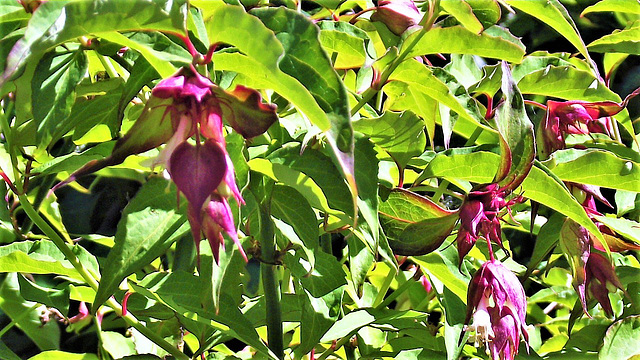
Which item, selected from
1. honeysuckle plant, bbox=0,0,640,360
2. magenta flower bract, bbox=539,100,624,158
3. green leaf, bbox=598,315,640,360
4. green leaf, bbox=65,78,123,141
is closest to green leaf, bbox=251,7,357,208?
honeysuckle plant, bbox=0,0,640,360

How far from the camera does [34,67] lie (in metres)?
0.53

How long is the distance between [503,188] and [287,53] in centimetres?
22

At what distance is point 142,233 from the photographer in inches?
18.8

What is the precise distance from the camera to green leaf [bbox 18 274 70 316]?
0.68 m

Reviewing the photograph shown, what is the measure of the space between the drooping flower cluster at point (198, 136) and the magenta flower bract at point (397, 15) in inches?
12.0

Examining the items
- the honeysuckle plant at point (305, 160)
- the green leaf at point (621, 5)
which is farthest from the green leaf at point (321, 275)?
the green leaf at point (621, 5)

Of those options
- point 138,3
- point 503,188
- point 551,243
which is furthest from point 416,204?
point 138,3

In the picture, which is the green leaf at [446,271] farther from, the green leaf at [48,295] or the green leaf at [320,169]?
the green leaf at [48,295]

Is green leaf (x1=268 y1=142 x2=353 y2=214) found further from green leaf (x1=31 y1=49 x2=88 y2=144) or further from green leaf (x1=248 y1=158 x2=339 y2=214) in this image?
green leaf (x1=31 y1=49 x2=88 y2=144)

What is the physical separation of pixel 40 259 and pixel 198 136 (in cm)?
32

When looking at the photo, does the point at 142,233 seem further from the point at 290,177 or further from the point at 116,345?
the point at 116,345

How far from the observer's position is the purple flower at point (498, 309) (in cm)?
54

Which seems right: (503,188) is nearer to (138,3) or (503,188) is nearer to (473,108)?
(473,108)

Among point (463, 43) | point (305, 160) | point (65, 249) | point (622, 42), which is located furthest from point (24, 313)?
point (622, 42)
